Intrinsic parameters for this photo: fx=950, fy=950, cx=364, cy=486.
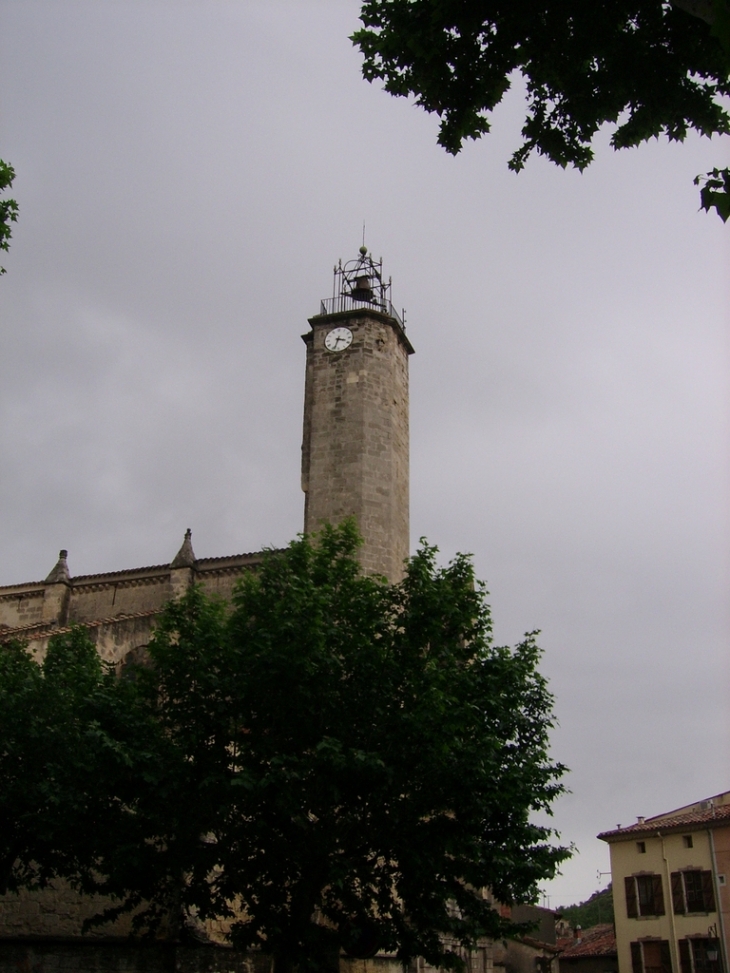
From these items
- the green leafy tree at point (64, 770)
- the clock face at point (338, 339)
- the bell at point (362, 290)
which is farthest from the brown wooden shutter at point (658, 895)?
the green leafy tree at point (64, 770)

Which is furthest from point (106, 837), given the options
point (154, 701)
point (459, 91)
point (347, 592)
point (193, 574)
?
point (193, 574)

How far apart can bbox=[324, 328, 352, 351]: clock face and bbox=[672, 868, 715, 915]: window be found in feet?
63.7

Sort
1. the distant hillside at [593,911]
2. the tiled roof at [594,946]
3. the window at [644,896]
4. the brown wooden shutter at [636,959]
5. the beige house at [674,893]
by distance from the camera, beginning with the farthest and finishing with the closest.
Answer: the distant hillside at [593,911]
the tiled roof at [594,946]
the window at [644,896]
the brown wooden shutter at [636,959]
the beige house at [674,893]

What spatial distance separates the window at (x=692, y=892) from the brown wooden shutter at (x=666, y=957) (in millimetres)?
1117

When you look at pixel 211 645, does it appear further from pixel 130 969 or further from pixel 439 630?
pixel 130 969

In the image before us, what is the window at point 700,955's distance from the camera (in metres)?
27.8

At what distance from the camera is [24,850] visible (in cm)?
1470

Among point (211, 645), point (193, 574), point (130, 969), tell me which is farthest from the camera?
point (193, 574)

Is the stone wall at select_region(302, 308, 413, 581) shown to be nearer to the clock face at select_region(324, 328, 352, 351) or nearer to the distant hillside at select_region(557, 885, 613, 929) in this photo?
the clock face at select_region(324, 328, 352, 351)

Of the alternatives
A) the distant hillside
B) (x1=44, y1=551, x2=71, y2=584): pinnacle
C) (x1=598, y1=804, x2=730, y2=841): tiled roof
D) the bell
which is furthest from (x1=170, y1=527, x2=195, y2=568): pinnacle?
the distant hillside

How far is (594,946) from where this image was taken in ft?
116

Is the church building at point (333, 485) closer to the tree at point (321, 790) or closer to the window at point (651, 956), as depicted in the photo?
the tree at point (321, 790)

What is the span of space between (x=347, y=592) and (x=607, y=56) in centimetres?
904

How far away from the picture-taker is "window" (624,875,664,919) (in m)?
30.2
